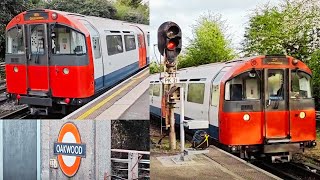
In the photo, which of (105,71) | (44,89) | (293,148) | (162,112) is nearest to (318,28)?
(293,148)

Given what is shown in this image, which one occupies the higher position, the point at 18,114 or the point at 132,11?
the point at 132,11

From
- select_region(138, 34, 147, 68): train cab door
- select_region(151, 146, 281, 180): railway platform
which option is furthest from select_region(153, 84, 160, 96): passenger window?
select_region(151, 146, 281, 180): railway platform

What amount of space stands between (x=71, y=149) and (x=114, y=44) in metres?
0.70

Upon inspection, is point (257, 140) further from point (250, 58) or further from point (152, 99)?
point (152, 99)

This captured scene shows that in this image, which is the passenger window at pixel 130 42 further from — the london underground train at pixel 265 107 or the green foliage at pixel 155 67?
the london underground train at pixel 265 107

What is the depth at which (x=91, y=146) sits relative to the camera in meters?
2.70

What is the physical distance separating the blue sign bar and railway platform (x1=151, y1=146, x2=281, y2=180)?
0.47 metres

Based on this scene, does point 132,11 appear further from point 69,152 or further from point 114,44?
point 69,152

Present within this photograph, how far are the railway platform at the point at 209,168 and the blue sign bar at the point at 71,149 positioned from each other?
465 mm

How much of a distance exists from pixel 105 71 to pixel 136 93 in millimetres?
192

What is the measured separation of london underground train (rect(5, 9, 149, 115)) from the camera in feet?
7.50

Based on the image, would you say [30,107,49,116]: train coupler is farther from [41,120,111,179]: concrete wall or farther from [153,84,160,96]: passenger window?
→ [153,84,160,96]: passenger window

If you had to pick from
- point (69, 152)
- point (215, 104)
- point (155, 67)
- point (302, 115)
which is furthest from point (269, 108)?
point (69, 152)

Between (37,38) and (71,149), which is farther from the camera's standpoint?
(71,149)
